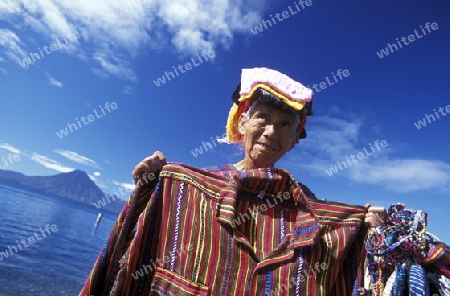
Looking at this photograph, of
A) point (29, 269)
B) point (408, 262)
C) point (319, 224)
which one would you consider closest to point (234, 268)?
point (319, 224)

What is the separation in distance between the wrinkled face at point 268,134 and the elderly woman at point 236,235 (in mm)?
11

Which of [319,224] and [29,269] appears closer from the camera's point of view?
[319,224]

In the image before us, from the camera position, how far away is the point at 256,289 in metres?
2.15

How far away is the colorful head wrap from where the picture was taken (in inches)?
109

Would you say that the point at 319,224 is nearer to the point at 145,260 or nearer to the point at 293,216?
the point at 293,216

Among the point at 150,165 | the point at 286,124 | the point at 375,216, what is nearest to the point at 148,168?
the point at 150,165

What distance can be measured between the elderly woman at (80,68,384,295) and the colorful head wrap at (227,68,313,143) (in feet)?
0.05

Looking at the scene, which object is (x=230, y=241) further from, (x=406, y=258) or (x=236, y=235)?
(x=406, y=258)

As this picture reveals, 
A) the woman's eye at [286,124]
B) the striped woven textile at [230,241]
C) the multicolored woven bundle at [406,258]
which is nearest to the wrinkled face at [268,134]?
the woman's eye at [286,124]

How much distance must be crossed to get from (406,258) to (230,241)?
4.17 ft

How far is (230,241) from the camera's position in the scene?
2.29 metres

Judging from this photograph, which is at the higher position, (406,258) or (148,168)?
(148,168)

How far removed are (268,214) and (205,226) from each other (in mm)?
562

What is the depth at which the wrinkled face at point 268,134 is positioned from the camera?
273cm
